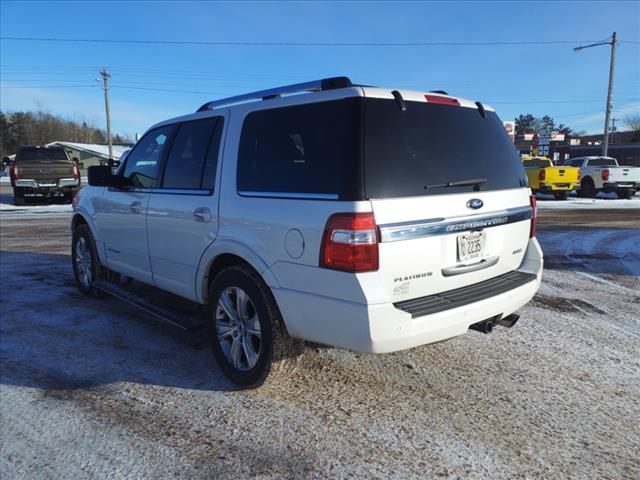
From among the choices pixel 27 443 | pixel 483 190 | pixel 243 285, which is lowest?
pixel 27 443

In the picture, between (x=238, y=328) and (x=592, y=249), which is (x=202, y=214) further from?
(x=592, y=249)

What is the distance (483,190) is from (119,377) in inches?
120

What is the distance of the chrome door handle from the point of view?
3.07 m

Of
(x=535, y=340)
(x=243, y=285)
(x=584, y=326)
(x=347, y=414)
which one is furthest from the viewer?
(x=584, y=326)

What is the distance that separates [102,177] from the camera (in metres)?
4.84

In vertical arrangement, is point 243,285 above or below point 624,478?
above

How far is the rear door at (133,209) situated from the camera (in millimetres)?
4488

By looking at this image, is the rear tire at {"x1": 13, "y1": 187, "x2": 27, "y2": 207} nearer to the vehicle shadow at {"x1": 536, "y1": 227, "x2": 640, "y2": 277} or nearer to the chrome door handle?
the vehicle shadow at {"x1": 536, "y1": 227, "x2": 640, "y2": 277}

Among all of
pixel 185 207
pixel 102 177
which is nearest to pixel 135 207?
pixel 102 177

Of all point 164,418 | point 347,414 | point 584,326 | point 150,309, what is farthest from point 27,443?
point 584,326

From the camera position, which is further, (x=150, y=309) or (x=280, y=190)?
(x=150, y=309)

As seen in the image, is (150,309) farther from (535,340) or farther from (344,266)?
(535,340)

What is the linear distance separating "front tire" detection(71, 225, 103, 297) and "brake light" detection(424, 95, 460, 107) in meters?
4.18

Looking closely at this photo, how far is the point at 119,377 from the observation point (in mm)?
3691
